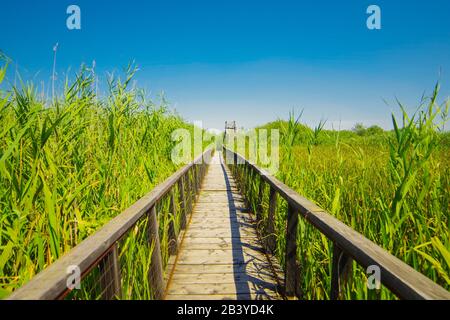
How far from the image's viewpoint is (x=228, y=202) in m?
5.56

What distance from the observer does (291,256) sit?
215 cm

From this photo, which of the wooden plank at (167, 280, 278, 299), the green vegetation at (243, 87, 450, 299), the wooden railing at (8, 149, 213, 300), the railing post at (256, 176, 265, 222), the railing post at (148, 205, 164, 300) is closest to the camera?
the wooden railing at (8, 149, 213, 300)

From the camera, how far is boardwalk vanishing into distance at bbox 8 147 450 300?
894 millimetres

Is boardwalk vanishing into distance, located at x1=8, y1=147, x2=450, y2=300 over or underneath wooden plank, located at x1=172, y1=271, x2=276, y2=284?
over

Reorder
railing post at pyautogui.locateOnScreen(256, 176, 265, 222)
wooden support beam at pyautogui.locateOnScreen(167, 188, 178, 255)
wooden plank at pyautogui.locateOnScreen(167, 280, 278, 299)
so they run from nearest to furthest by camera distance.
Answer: wooden plank at pyautogui.locateOnScreen(167, 280, 278, 299)
wooden support beam at pyautogui.locateOnScreen(167, 188, 178, 255)
railing post at pyautogui.locateOnScreen(256, 176, 265, 222)

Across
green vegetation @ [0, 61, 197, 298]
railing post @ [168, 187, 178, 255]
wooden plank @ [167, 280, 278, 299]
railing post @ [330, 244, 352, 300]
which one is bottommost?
wooden plank @ [167, 280, 278, 299]

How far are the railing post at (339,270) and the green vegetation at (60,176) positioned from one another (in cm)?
120

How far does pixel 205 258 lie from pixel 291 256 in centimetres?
118

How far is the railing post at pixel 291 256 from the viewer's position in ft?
6.95

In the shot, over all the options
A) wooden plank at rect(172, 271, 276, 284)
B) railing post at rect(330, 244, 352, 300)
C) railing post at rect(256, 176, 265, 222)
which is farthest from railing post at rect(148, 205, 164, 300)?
railing post at rect(256, 176, 265, 222)

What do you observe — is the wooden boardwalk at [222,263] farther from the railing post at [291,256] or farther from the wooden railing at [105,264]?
the wooden railing at [105,264]

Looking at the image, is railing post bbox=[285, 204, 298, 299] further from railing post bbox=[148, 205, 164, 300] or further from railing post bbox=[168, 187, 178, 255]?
railing post bbox=[168, 187, 178, 255]

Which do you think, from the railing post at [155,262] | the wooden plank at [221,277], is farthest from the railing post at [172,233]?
the railing post at [155,262]

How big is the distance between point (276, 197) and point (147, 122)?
6.63ft
